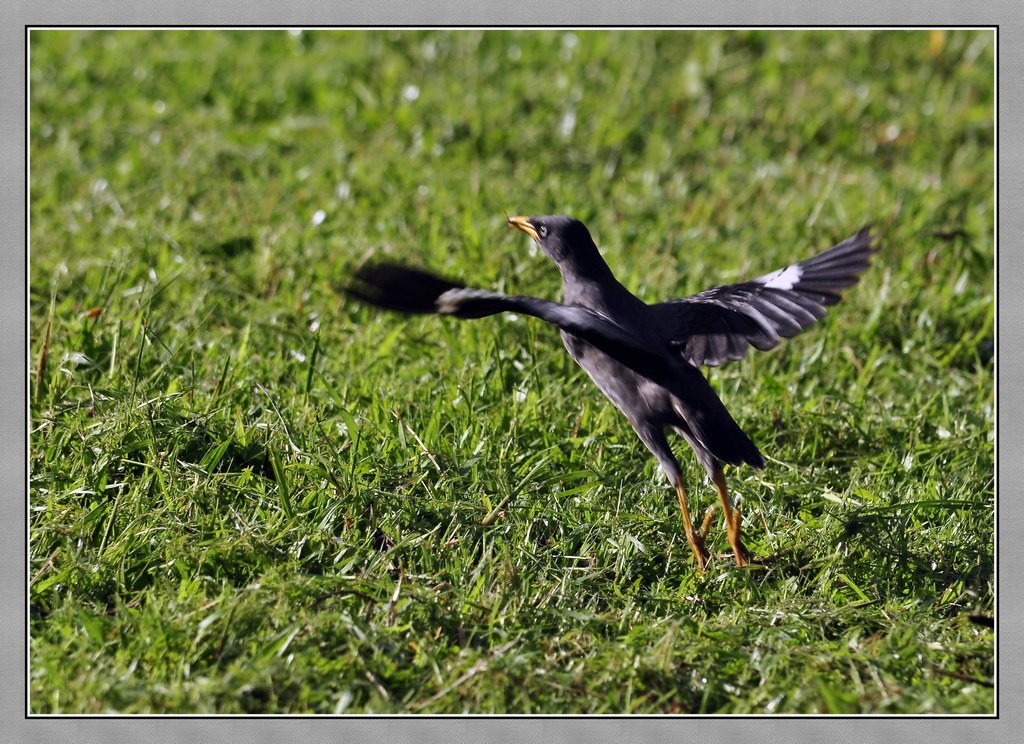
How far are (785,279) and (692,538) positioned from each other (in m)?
1.02

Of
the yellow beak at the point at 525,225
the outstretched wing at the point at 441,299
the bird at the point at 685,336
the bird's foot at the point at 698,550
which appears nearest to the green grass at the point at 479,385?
the bird's foot at the point at 698,550

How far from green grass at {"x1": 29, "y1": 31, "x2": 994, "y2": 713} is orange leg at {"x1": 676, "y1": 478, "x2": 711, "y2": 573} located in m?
0.05

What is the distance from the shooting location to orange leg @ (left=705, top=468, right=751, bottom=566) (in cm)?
446

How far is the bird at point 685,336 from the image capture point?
4.18 meters

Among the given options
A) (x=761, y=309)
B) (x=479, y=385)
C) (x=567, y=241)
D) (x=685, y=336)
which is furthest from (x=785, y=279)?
(x=479, y=385)

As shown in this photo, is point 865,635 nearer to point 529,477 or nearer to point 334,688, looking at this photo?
point 529,477

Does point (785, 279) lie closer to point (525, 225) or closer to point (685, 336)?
point (685, 336)

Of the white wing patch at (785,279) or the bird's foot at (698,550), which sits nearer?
the bird's foot at (698,550)

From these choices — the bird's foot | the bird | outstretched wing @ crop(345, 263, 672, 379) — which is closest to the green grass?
the bird's foot

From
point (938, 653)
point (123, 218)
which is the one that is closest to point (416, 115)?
point (123, 218)

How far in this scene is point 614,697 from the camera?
3830 mm

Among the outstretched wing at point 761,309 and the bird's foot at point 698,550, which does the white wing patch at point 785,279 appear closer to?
the outstretched wing at point 761,309

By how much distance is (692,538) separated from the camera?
4.43 meters

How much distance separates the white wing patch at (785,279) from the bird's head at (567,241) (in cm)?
65
